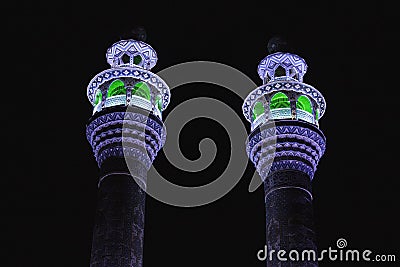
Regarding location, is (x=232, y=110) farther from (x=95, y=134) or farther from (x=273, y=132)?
(x=95, y=134)

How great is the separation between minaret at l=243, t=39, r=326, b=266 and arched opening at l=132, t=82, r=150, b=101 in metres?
1.90

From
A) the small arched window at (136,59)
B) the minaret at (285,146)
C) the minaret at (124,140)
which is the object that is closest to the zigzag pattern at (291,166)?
the minaret at (285,146)

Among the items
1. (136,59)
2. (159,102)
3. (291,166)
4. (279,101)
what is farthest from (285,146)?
(136,59)

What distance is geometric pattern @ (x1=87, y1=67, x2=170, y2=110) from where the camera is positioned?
44.4 feet

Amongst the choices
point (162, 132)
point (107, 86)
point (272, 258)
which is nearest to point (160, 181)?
point (162, 132)

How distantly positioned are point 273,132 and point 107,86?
2959 millimetres

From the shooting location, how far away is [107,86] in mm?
13609

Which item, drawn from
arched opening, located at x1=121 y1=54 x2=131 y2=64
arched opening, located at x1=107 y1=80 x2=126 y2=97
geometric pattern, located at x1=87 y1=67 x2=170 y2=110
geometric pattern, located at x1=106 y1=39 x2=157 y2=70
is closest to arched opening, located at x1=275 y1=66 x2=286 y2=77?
geometric pattern, located at x1=87 y1=67 x2=170 y2=110

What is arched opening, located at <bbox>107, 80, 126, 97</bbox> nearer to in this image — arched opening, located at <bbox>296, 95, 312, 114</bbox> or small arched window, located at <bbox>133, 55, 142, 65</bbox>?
small arched window, located at <bbox>133, 55, 142, 65</bbox>

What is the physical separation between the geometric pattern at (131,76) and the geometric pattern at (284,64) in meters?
2.04

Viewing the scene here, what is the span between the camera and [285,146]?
1327 centimetres

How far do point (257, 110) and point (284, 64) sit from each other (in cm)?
110

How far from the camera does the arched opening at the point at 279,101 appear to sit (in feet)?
45.5

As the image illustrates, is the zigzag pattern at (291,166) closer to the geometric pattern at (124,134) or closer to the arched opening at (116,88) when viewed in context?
the geometric pattern at (124,134)
